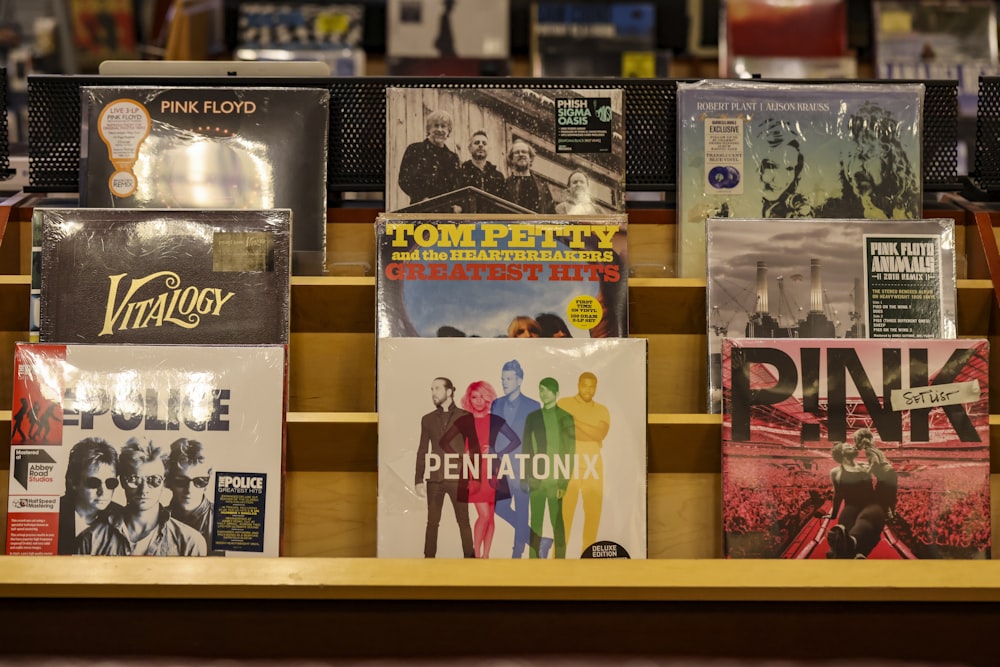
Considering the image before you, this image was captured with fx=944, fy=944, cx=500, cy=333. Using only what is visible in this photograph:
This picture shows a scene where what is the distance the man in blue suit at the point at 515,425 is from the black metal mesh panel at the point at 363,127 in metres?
0.45

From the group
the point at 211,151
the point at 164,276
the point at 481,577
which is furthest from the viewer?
the point at 211,151

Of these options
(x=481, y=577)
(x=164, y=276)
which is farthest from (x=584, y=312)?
(x=164, y=276)

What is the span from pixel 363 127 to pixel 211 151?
0.87 feet

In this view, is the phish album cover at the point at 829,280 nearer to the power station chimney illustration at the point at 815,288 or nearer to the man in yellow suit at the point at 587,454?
the power station chimney illustration at the point at 815,288

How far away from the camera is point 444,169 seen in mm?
1587

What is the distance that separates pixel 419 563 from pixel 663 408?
1.85 ft

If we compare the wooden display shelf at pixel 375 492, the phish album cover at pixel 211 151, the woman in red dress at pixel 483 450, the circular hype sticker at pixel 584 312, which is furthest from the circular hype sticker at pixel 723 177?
the phish album cover at pixel 211 151

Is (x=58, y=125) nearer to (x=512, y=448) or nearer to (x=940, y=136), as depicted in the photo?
(x=512, y=448)

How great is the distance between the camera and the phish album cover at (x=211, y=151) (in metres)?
1.57

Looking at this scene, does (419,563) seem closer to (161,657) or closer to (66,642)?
(161,657)

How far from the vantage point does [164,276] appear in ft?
4.85

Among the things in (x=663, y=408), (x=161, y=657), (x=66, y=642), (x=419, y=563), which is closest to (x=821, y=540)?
(x=663, y=408)

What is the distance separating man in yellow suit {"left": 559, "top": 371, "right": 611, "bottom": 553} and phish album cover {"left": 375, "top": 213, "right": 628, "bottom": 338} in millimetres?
115

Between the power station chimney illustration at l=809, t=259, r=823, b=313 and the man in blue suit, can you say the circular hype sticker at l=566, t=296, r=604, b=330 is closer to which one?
the man in blue suit
